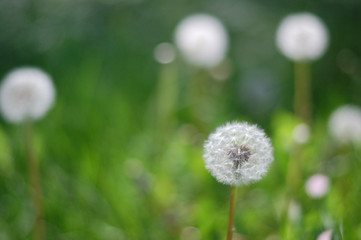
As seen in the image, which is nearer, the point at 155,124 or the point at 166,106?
the point at 166,106

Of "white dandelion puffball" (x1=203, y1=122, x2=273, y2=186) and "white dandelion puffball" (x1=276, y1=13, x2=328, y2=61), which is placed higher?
"white dandelion puffball" (x1=276, y1=13, x2=328, y2=61)

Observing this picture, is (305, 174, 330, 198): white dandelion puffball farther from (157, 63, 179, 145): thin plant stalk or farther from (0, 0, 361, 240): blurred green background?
(157, 63, 179, 145): thin plant stalk

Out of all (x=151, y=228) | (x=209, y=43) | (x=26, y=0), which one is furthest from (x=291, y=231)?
Result: (x=26, y=0)

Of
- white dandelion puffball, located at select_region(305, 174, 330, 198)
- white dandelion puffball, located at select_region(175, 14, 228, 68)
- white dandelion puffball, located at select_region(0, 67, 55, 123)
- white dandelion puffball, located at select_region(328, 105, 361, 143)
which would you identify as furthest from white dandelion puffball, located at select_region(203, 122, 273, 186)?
white dandelion puffball, located at select_region(175, 14, 228, 68)

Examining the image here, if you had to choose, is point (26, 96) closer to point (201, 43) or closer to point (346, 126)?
point (201, 43)

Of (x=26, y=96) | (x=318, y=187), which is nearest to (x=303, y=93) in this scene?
(x=318, y=187)

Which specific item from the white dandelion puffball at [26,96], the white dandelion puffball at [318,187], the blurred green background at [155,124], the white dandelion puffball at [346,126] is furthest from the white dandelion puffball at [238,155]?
the white dandelion puffball at [346,126]
